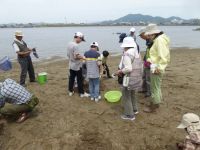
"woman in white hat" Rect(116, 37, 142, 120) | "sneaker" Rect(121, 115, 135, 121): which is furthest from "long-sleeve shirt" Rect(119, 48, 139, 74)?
"sneaker" Rect(121, 115, 135, 121)

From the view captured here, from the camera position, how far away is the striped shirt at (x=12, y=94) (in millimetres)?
5473

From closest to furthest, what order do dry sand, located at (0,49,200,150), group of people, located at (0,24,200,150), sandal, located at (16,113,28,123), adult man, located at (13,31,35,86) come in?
dry sand, located at (0,49,200,150)
group of people, located at (0,24,200,150)
sandal, located at (16,113,28,123)
adult man, located at (13,31,35,86)

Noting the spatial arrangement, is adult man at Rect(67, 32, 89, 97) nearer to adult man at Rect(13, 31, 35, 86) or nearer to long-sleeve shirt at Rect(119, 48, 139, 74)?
long-sleeve shirt at Rect(119, 48, 139, 74)

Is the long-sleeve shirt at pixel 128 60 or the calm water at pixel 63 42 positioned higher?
the long-sleeve shirt at pixel 128 60

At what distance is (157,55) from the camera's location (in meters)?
5.80

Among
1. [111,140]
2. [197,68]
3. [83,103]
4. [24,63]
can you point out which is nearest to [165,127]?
[111,140]

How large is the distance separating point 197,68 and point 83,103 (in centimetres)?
632

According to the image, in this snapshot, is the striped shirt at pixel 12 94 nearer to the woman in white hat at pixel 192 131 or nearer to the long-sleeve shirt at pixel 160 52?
the long-sleeve shirt at pixel 160 52

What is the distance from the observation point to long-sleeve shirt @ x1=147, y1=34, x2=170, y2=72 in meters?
5.64

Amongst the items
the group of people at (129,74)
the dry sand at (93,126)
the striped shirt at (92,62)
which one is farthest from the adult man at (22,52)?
the striped shirt at (92,62)

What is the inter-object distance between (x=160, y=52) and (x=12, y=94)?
3110 millimetres

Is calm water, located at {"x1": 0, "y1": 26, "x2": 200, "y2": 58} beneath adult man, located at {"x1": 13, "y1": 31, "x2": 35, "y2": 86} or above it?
beneath

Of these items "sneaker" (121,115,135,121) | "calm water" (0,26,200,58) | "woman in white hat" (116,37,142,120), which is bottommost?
"calm water" (0,26,200,58)

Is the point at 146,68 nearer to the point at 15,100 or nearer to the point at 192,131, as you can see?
the point at 192,131
